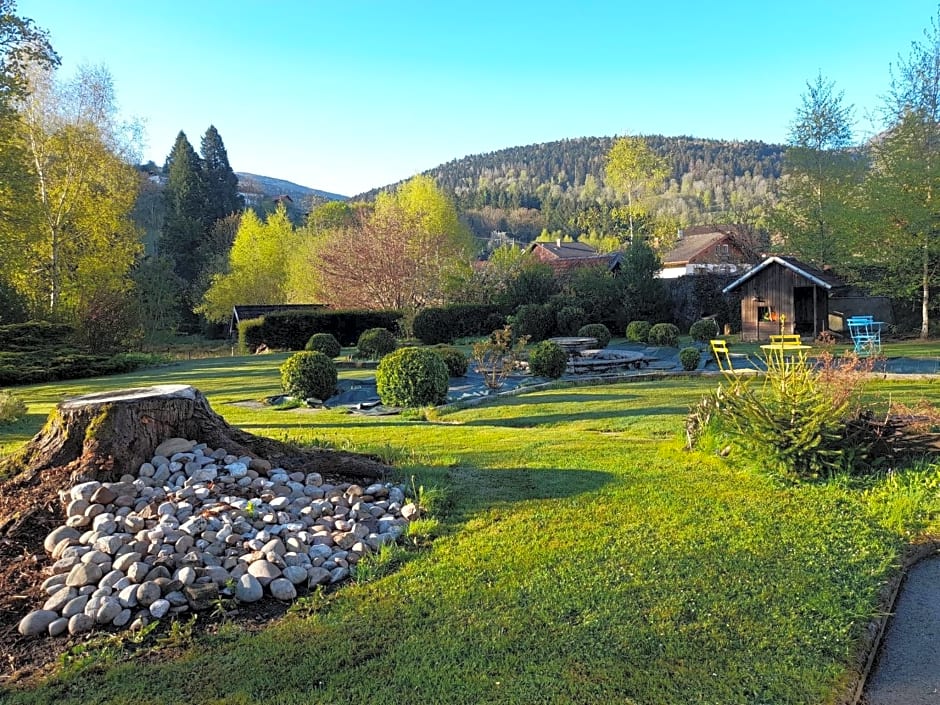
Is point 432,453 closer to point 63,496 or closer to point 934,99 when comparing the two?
point 63,496

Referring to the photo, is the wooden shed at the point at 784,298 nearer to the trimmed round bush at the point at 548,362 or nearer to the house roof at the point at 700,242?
the trimmed round bush at the point at 548,362

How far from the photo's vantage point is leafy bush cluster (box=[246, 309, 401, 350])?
2655cm

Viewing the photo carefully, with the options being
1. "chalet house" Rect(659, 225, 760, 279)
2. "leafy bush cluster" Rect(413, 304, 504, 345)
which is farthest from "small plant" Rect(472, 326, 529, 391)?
"chalet house" Rect(659, 225, 760, 279)

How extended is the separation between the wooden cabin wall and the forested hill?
150 ft

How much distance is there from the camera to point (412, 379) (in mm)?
11359

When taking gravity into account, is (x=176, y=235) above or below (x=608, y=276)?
above

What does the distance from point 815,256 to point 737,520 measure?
29.3 metres

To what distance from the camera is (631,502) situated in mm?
4746

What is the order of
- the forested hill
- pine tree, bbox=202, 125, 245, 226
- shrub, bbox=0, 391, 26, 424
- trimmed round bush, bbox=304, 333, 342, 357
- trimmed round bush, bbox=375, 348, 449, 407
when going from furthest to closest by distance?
the forested hill < pine tree, bbox=202, 125, 245, 226 < trimmed round bush, bbox=304, 333, 342, 357 < trimmed round bush, bbox=375, 348, 449, 407 < shrub, bbox=0, 391, 26, 424

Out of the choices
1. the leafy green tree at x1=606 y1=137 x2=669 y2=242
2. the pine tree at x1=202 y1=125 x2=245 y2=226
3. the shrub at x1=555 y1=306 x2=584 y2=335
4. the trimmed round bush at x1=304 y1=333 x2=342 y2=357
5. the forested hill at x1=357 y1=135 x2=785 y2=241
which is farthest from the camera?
the forested hill at x1=357 y1=135 x2=785 y2=241

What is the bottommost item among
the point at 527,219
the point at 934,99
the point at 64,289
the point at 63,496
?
the point at 63,496

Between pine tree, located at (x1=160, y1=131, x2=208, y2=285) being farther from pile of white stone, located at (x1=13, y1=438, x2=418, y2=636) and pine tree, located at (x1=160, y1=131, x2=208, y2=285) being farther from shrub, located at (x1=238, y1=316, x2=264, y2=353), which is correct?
pile of white stone, located at (x1=13, y1=438, x2=418, y2=636)

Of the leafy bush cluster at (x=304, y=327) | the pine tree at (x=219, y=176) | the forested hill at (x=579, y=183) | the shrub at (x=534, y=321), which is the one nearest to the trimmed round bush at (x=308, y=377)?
the leafy bush cluster at (x=304, y=327)

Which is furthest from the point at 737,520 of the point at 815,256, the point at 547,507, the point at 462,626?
the point at 815,256
